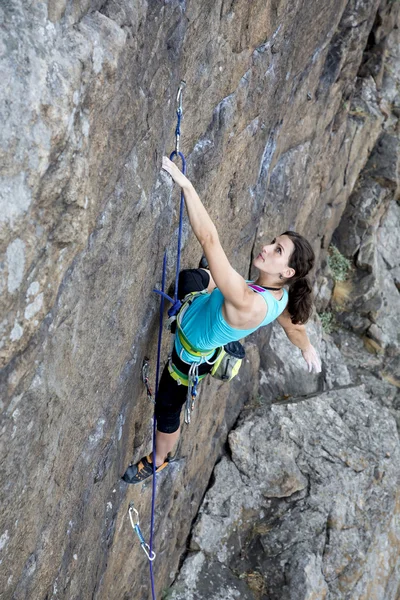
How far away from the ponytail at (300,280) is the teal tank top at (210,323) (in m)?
0.18

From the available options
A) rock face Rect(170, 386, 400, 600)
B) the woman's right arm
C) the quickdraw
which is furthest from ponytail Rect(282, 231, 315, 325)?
rock face Rect(170, 386, 400, 600)

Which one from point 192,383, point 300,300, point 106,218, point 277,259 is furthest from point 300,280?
point 106,218

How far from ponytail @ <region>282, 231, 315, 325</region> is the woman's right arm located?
688mm

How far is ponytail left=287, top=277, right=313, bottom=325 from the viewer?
4.58 metres

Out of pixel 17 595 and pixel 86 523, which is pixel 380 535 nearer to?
pixel 86 523

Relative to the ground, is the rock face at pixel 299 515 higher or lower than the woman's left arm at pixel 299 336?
lower

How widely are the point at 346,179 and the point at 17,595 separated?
8398mm

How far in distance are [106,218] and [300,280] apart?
1809 mm

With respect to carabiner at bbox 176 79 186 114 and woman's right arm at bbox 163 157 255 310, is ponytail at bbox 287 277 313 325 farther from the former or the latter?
carabiner at bbox 176 79 186 114

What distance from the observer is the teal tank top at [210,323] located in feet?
13.3

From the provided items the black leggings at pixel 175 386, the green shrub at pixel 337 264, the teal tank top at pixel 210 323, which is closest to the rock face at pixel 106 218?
the black leggings at pixel 175 386

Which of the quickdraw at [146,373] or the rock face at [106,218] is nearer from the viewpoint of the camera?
the rock face at [106,218]

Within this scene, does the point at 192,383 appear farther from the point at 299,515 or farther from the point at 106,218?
the point at 299,515

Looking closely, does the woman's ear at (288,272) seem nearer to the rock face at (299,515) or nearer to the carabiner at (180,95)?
the carabiner at (180,95)
